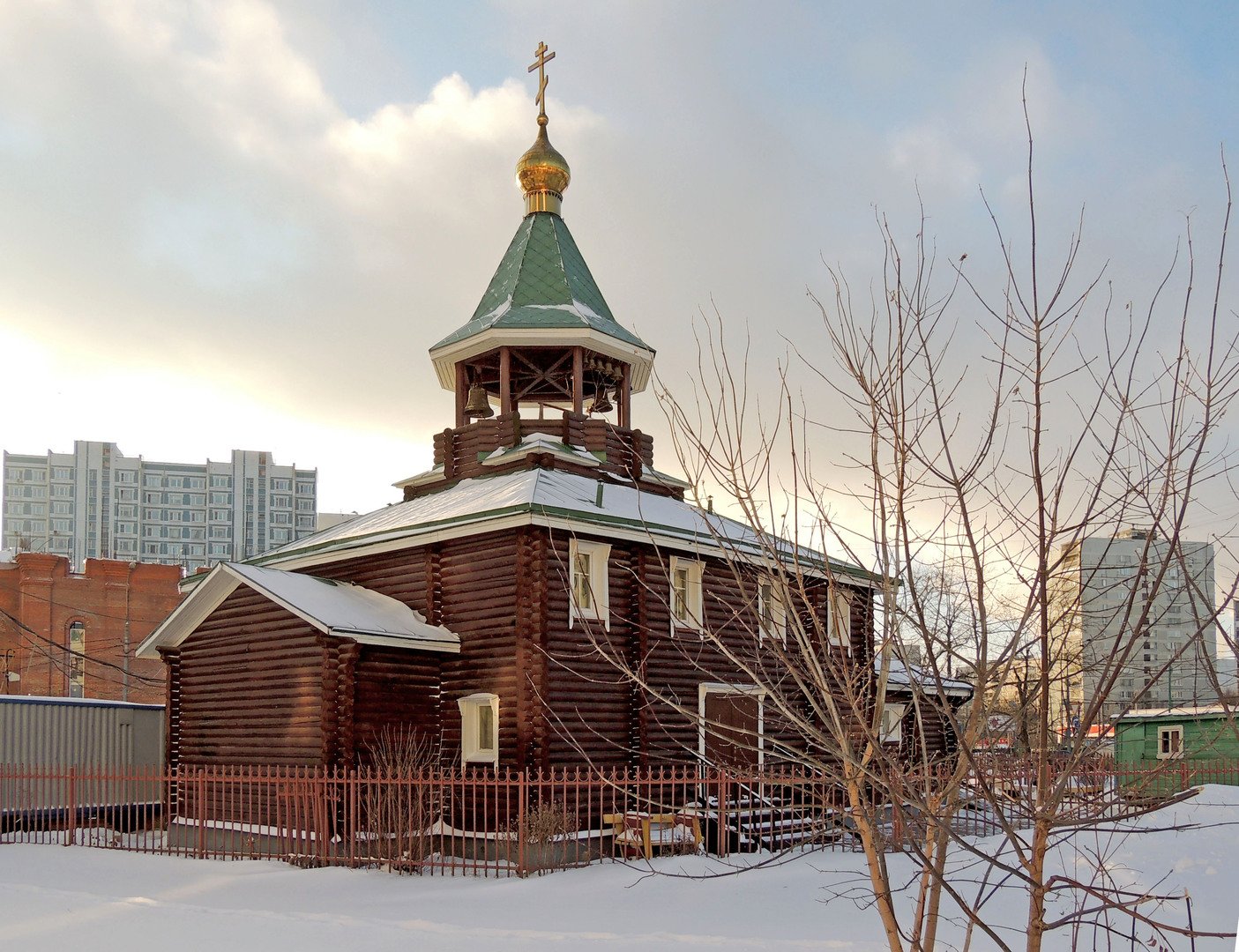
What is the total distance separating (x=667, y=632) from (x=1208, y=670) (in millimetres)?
14331

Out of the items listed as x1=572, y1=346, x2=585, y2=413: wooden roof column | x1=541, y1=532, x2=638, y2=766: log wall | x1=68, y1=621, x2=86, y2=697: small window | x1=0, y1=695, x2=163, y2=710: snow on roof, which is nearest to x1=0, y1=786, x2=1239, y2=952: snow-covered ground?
x1=541, y1=532, x2=638, y2=766: log wall

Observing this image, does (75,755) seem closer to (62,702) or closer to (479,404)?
(62,702)

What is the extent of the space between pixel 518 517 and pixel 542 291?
7.39 m

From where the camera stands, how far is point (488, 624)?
17.5 metres

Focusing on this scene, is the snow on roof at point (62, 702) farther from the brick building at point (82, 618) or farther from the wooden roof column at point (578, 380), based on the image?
the brick building at point (82, 618)

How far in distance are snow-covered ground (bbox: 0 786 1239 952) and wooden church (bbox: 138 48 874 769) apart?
8.66 feet

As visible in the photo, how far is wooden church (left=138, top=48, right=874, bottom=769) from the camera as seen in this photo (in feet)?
54.5

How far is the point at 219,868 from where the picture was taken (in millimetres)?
14922

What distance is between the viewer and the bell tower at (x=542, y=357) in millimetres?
21219

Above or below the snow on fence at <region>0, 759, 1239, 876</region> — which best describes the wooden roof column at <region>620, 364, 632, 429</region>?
above

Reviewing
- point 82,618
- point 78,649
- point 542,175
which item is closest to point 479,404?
point 542,175

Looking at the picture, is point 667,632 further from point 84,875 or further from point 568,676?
point 84,875

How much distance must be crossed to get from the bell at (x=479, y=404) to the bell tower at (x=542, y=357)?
26 millimetres

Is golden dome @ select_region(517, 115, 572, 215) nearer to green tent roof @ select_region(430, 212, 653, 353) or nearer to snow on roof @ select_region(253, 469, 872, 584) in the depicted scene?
green tent roof @ select_region(430, 212, 653, 353)
